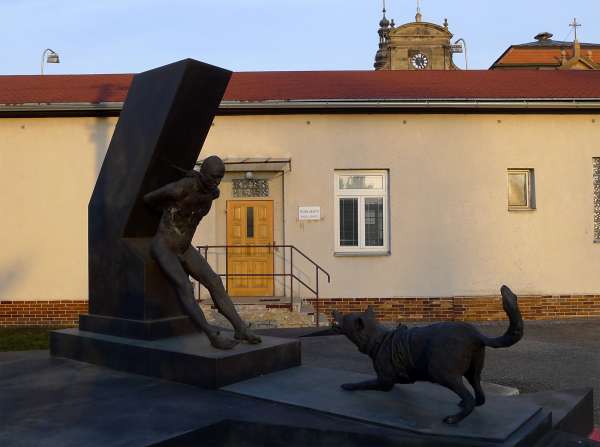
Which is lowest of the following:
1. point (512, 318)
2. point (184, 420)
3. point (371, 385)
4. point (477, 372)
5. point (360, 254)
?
point (184, 420)

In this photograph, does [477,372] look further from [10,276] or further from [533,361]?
[10,276]

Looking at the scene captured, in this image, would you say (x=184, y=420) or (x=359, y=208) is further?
(x=359, y=208)

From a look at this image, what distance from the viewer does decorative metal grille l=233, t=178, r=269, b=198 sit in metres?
12.5

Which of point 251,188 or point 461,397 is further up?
point 251,188

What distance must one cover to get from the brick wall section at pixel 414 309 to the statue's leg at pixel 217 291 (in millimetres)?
6613

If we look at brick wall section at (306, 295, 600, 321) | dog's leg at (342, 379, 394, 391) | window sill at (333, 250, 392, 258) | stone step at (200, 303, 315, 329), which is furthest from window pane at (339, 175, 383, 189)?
dog's leg at (342, 379, 394, 391)

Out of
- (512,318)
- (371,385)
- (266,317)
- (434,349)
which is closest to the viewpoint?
(512,318)

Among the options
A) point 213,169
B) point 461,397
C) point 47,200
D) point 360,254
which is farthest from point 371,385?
point 47,200

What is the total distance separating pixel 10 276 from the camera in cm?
1212

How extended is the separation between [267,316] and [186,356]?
5.90 metres

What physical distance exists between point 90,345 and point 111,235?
3.25 ft

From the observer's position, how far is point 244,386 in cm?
464

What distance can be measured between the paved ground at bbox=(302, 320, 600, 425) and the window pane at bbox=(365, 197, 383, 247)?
3464 mm

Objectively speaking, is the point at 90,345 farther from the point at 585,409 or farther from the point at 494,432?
the point at 585,409
